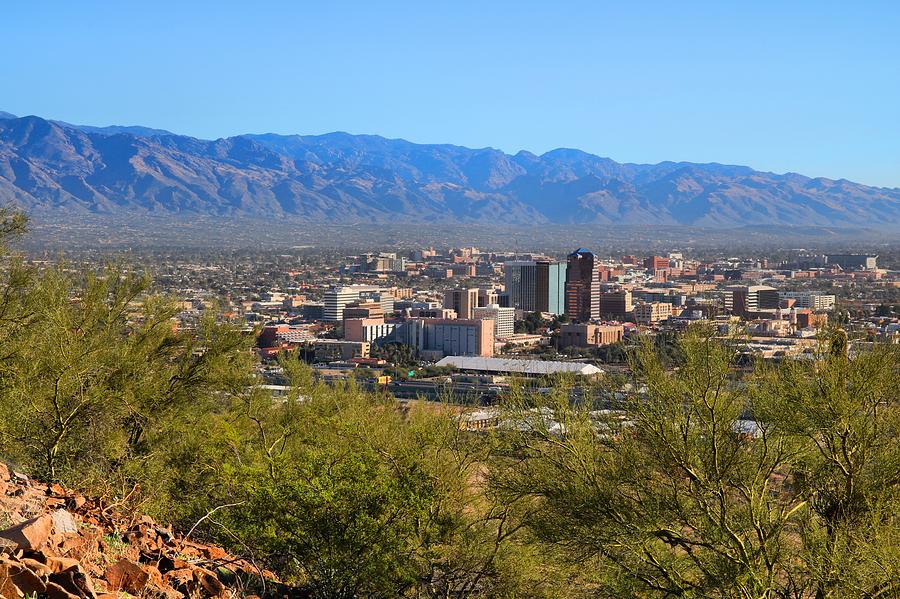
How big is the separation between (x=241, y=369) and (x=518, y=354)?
156 feet

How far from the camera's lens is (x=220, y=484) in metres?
15.3

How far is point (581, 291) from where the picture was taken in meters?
96.2

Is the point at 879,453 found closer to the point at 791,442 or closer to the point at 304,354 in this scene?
the point at 791,442

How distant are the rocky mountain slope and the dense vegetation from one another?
0.58 metres

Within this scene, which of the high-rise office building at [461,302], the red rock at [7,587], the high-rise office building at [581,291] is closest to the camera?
the red rock at [7,587]

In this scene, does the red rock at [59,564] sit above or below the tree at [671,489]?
above

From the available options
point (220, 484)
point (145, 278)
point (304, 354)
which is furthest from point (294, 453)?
point (304, 354)

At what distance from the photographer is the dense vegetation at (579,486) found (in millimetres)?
11125

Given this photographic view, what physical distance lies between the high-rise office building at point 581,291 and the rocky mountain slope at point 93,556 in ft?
255

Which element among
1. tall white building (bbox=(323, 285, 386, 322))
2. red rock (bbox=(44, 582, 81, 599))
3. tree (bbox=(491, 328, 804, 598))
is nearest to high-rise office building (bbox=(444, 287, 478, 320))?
tall white building (bbox=(323, 285, 386, 322))

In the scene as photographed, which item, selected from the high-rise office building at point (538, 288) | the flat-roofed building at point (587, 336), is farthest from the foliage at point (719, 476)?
the high-rise office building at point (538, 288)

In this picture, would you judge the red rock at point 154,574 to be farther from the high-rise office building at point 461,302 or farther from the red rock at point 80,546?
the high-rise office building at point 461,302

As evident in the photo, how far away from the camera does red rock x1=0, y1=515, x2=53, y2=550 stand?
7359 millimetres

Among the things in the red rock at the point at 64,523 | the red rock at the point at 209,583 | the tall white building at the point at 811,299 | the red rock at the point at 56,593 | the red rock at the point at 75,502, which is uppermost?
the red rock at the point at 56,593
